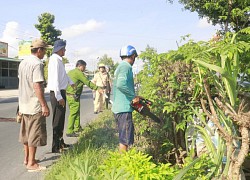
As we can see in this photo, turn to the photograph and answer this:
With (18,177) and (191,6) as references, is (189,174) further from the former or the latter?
(191,6)

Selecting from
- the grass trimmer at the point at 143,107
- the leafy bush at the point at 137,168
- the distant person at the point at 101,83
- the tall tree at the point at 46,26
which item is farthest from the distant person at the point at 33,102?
the tall tree at the point at 46,26

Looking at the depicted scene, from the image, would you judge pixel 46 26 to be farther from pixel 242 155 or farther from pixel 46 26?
pixel 242 155

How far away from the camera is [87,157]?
448 centimetres

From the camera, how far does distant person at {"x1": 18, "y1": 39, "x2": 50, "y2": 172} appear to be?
15.9 feet

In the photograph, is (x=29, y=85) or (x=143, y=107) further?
(x=29, y=85)

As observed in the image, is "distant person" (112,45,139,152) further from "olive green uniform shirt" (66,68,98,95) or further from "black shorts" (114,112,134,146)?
"olive green uniform shirt" (66,68,98,95)

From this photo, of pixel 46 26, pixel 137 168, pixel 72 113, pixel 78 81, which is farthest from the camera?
pixel 46 26

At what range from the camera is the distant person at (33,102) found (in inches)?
191

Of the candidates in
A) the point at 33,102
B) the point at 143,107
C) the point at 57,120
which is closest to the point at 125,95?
the point at 143,107

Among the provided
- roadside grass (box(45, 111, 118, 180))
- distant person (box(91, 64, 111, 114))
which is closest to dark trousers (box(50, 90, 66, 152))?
roadside grass (box(45, 111, 118, 180))

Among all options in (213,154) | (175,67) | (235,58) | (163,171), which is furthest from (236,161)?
(175,67)

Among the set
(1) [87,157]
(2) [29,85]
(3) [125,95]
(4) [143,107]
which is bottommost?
(1) [87,157]

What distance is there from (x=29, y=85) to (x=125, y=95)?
148 cm

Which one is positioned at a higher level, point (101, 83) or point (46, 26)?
point (46, 26)
